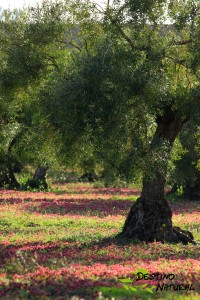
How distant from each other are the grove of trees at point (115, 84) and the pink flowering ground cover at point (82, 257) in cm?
275

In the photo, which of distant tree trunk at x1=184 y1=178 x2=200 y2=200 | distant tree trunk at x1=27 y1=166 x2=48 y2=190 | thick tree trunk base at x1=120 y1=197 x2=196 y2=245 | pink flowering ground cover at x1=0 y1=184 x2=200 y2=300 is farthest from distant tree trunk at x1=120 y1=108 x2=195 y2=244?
distant tree trunk at x1=27 y1=166 x2=48 y2=190

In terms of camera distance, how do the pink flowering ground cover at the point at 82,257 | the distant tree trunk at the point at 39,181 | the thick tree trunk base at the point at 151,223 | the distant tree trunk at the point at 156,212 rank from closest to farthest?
the pink flowering ground cover at the point at 82,257
the distant tree trunk at the point at 156,212
the thick tree trunk base at the point at 151,223
the distant tree trunk at the point at 39,181

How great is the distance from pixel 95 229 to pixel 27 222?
3937 millimetres

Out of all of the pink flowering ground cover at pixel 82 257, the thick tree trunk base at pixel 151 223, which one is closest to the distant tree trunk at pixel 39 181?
the pink flowering ground cover at pixel 82 257

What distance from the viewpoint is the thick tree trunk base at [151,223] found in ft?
80.6

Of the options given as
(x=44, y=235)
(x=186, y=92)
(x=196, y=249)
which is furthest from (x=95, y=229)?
(x=186, y=92)

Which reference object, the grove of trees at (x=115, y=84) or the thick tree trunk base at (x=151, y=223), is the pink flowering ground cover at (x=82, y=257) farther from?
the grove of trees at (x=115, y=84)

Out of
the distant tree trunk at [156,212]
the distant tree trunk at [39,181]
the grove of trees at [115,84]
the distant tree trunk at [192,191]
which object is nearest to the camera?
the grove of trees at [115,84]

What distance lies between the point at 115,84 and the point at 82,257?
19.5ft

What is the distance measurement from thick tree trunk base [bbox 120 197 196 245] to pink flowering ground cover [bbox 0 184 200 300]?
895 mm

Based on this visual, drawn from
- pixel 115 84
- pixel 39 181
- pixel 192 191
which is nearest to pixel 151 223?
pixel 115 84

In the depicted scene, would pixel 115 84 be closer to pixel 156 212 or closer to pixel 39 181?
pixel 156 212

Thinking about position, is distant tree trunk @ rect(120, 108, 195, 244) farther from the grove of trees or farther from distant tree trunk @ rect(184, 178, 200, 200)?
distant tree trunk @ rect(184, 178, 200, 200)

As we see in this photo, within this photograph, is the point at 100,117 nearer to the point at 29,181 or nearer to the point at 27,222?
the point at 27,222
